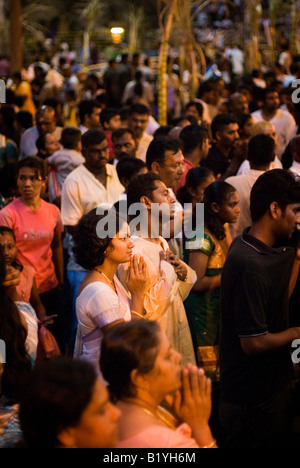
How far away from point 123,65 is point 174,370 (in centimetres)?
1268

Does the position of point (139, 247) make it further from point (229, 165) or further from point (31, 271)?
point (229, 165)

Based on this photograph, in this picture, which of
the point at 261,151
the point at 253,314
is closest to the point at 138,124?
the point at 261,151

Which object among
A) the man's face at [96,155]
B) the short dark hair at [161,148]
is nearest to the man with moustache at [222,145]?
the man's face at [96,155]

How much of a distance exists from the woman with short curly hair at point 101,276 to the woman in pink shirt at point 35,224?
146 cm

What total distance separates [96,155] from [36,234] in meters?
0.85

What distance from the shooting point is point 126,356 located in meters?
2.30

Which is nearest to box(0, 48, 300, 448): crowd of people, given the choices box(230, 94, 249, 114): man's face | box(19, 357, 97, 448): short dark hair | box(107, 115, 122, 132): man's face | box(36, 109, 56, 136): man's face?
box(19, 357, 97, 448): short dark hair

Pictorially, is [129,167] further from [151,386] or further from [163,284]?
[151,386]

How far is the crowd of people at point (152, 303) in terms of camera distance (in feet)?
7.07

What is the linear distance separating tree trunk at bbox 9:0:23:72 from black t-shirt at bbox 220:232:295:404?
45.4ft

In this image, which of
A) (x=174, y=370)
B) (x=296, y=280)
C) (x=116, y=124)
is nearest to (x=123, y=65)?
(x=116, y=124)

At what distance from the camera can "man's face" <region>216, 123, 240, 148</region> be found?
Answer: 677cm

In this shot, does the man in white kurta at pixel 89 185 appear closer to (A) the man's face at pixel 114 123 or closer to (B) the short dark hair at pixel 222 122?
(B) the short dark hair at pixel 222 122

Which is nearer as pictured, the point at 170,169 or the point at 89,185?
the point at 170,169
